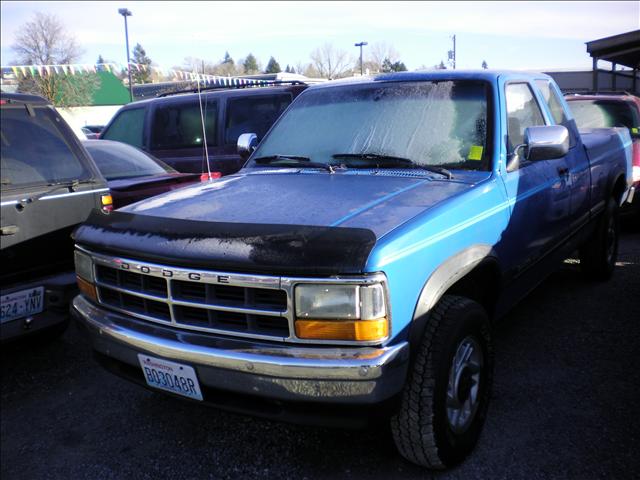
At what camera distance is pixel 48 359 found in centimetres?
430

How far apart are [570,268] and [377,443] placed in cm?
380

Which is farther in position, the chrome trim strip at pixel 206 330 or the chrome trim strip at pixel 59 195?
the chrome trim strip at pixel 59 195

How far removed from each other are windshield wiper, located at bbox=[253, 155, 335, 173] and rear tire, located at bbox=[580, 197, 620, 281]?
2849 mm

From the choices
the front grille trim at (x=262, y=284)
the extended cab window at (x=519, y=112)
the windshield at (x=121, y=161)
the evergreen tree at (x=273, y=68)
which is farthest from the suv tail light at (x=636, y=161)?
the evergreen tree at (x=273, y=68)

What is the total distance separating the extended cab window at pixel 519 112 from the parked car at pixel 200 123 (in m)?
3.73

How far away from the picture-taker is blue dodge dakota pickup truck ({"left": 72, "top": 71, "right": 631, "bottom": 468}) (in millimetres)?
2178

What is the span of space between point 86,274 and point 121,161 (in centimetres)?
321

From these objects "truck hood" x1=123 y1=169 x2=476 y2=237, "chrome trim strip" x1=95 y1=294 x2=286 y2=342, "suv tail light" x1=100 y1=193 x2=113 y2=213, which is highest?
"truck hood" x1=123 y1=169 x2=476 y2=237

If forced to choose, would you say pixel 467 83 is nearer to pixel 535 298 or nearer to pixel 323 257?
pixel 323 257

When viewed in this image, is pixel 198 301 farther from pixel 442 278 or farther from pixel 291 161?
pixel 291 161

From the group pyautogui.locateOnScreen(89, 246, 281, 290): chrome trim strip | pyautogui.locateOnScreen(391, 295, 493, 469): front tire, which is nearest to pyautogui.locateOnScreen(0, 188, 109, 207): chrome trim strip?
pyautogui.locateOnScreen(89, 246, 281, 290): chrome trim strip

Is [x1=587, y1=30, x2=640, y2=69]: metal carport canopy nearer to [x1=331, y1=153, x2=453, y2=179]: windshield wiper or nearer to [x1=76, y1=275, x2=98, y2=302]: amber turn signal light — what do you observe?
[x1=331, y1=153, x2=453, y2=179]: windshield wiper

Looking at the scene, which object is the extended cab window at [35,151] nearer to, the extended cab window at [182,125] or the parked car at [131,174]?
the parked car at [131,174]

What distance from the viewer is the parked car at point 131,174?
492 cm
